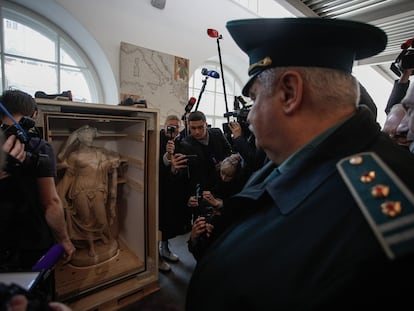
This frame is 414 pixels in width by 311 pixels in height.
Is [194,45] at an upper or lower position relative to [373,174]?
upper

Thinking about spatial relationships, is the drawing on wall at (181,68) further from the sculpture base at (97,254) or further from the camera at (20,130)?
the camera at (20,130)

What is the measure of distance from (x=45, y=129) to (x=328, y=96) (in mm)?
1496

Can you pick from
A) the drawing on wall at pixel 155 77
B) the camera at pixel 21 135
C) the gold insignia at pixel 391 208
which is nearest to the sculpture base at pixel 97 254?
the camera at pixel 21 135

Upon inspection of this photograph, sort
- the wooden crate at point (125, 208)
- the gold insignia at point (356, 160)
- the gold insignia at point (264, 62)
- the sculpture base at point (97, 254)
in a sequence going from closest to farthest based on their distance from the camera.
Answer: the gold insignia at point (356, 160) → the gold insignia at point (264, 62) → the wooden crate at point (125, 208) → the sculpture base at point (97, 254)

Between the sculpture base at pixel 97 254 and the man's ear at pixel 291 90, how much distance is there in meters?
2.08

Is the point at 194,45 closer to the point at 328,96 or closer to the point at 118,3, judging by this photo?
the point at 118,3

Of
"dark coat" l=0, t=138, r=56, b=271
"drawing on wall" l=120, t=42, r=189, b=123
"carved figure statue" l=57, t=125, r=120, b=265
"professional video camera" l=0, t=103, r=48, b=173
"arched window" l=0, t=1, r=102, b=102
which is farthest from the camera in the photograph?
"drawing on wall" l=120, t=42, r=189, b=123

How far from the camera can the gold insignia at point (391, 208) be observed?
0.37 m

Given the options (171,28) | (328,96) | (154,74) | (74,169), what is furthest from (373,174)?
(171,28)

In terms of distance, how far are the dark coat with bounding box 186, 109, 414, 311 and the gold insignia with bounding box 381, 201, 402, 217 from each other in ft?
0.12

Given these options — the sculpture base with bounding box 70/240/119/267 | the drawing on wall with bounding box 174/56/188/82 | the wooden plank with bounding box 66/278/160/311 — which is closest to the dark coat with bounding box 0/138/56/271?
the wooden plank with bounding box 66/278/160/311

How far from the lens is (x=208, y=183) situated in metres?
2.07

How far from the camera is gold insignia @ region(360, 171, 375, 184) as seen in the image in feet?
1.39

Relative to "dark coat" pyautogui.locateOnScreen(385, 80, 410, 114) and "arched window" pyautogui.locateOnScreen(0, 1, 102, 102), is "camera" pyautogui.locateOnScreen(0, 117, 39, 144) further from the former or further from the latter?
"arched window" pyautogui.locateOnScreen(0, 1, 102, 102)
